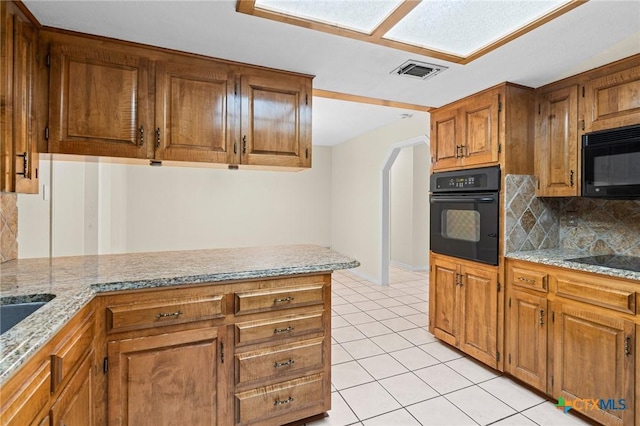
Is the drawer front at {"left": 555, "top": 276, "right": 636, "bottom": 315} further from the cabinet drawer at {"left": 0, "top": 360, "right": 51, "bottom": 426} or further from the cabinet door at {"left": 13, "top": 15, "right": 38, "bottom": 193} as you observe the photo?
the cabinet door at {"left": 13, "top": 15, "right": 38, "bottom": 193}

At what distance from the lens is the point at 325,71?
2.19m

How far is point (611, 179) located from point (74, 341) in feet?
9.70

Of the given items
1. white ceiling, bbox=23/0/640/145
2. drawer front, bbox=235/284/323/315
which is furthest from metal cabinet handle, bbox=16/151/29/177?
drawer front, bbox=235/284/323/315

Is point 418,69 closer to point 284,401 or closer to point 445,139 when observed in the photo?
point 445,139

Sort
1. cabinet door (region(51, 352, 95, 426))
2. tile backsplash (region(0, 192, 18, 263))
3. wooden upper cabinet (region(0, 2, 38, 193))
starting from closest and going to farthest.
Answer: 1. cabinet door (region(51, 352, 95, 426))
2. wooden upper cabinet (region(0, 2, 38, 193))
3. tile backsplash (region(0, 192, 18, 263))

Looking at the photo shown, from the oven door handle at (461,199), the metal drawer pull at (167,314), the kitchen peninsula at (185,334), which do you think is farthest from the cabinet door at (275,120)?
the oven door handle at (461,199)

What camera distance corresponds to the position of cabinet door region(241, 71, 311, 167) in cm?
210

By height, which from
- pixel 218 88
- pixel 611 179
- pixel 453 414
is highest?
pixel 218 88

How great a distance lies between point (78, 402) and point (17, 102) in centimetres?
137

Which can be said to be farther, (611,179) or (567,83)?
(567,83)

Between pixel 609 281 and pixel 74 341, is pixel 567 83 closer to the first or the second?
pixel 609 281

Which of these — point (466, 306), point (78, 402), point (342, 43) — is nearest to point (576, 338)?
point (466, 306)

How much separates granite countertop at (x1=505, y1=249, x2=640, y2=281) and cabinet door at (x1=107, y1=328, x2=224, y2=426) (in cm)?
210

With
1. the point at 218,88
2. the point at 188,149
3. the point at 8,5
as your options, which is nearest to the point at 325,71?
the point at 218,88
